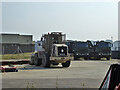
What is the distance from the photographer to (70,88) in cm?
980

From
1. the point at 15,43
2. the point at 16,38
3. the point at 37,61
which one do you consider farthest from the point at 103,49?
the point at 16,38

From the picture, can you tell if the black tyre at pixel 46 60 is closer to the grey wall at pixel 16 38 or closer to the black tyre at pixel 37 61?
the black tyre at pixel 37 61

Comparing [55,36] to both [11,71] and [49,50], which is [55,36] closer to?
[49,50]

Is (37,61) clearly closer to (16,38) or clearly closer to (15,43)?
(15,43)

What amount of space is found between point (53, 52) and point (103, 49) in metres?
16.0

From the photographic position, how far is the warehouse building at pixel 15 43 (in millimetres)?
57250

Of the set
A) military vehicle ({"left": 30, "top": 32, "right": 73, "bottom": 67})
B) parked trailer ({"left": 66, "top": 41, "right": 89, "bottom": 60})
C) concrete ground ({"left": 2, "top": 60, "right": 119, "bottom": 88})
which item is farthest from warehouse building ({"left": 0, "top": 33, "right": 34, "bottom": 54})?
concrete ground ({"left": 2, "top": 60, "right": 119, "bottom": 88})

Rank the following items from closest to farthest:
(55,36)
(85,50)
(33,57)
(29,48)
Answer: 1. (55,36)
2. (33,57)
3. (85,50)
4. (29,48)

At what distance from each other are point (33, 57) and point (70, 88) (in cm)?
1417

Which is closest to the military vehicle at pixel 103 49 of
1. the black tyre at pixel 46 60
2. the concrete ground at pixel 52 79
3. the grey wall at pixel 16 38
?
the black tyre at pixel 46 60

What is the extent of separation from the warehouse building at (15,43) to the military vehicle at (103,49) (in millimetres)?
27019

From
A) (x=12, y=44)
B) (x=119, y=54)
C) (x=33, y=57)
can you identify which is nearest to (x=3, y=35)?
(x=12, y=44)

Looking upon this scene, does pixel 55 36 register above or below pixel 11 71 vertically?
above

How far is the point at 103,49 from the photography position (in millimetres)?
34688
